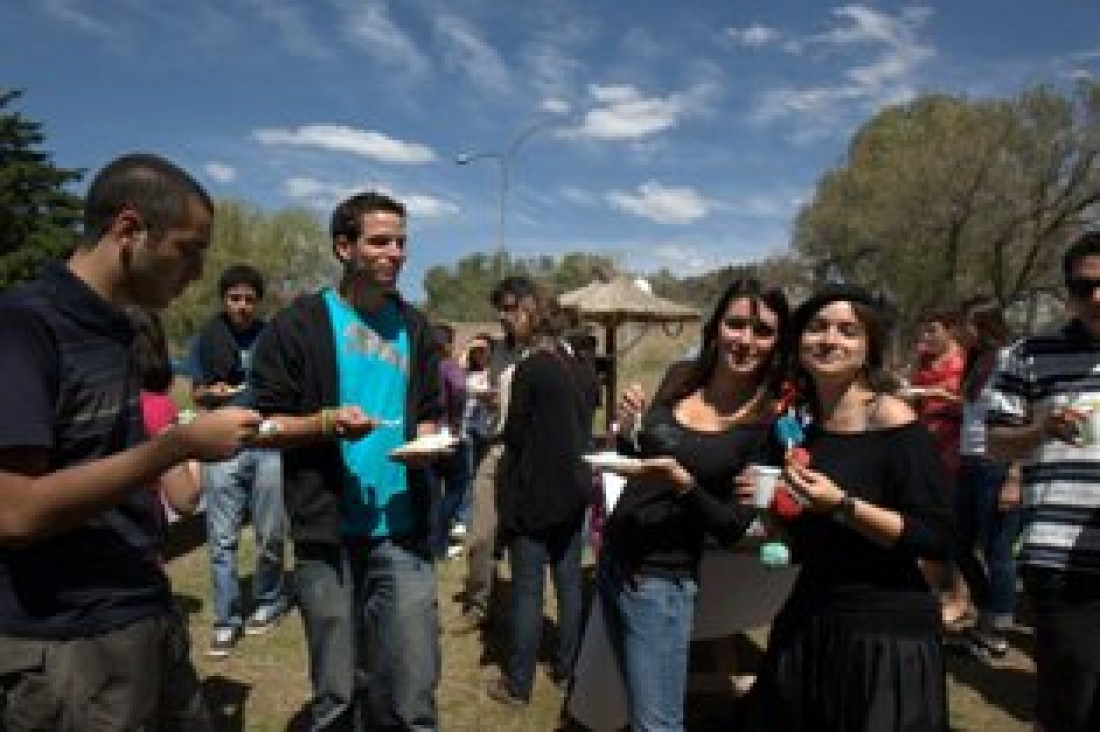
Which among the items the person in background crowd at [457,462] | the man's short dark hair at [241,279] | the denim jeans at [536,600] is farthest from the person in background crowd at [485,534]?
the man's short dark hair at [241,279]

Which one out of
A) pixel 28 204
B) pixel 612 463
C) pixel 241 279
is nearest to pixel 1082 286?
pixel 612 463

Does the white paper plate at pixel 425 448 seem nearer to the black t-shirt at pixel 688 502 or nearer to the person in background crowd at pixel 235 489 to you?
the black t-shirt at pixel 688 502

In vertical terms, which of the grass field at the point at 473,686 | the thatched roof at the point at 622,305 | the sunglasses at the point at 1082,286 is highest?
the thatched roof at the point at 622,305

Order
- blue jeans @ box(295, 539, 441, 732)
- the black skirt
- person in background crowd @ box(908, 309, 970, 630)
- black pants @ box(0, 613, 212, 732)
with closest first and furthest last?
1. black pants @ box(0, 613, 212, 732)
2. the black skirt
3. blue jeans @ box(295, 539, 441, 732)
4. person in background crowd @ box(908, 309, 970, 630)

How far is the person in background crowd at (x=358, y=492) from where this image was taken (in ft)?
11.1

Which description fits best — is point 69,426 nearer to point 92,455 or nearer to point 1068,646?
point 92,455

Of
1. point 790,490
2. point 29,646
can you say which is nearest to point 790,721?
point 790,490

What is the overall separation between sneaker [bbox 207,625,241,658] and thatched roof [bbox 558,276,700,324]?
12.1 m

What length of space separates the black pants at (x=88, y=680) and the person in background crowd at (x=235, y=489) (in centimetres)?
343

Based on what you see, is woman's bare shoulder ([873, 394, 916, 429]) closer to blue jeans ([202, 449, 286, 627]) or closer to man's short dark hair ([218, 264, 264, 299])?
blue jeans ([202, 449, 286, 627])

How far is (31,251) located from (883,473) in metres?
46.0

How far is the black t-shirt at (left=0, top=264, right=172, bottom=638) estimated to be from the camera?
6.34 feet

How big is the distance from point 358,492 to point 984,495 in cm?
483

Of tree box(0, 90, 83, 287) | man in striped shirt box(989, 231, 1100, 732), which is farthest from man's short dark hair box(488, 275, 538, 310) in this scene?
tree box(0, 90, 83, 287)
